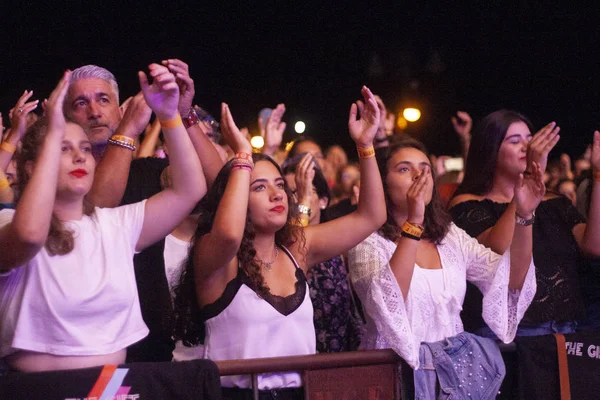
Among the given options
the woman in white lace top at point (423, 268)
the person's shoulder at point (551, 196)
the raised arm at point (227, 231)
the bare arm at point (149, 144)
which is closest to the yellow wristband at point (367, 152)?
the woman in white lace top at point (423, 268)

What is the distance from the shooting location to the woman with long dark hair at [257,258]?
285 centimetres

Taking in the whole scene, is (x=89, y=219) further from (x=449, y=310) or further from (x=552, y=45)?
(x=552, y=45)

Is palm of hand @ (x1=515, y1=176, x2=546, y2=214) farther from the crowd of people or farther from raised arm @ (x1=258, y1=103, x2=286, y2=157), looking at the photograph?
raised arm @ (x1=258, y1=103, x2=286, y2=157)

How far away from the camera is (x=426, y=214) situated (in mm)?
3562

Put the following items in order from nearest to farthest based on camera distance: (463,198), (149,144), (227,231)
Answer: (227,231) < (463,198) < (149,144)

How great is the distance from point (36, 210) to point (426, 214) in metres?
1.78

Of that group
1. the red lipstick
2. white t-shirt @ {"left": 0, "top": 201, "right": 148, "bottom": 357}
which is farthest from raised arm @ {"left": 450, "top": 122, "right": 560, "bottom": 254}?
the red lipstick

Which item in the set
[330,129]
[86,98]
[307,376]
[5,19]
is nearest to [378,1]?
[330,129]

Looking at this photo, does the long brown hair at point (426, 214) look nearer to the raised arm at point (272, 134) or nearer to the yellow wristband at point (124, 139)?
the raised arm at point (272, 134)

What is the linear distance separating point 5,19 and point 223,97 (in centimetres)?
303

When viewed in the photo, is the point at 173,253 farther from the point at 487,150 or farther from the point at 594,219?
the point at 594,219

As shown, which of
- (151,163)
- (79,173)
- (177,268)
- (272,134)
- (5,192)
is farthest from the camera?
(272,134)

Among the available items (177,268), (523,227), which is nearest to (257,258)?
(177,268)

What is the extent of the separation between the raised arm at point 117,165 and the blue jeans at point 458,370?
1287 millimetres
